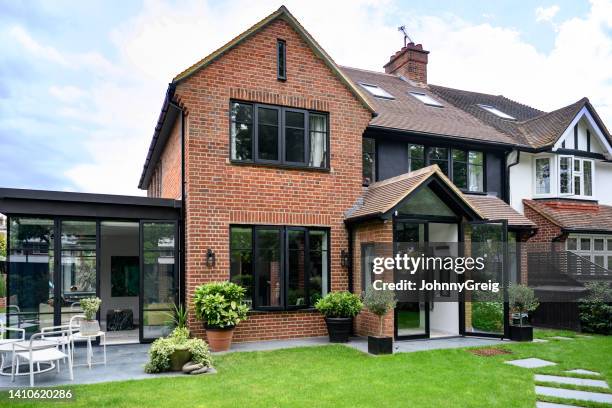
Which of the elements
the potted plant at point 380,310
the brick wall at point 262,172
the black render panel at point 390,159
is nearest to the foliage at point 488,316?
the potted plant at point 380,310

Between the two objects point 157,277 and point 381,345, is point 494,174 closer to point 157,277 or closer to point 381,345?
point 381,345

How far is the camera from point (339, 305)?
10812 mm

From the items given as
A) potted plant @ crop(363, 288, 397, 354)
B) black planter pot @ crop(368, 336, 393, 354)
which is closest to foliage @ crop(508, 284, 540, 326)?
potted plant @ crop(363, 288, 397, 354)

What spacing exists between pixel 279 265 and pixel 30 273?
17.5 ft

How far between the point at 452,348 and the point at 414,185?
142 inches

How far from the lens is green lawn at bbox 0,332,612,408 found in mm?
6457

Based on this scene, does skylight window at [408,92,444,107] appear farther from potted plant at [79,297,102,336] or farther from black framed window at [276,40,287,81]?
potted plant at [79,297,102,336]

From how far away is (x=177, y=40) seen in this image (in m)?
12.7

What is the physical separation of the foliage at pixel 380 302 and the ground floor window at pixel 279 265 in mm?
1962

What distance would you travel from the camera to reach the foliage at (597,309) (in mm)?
12688

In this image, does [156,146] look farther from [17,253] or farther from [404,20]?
[404,20]

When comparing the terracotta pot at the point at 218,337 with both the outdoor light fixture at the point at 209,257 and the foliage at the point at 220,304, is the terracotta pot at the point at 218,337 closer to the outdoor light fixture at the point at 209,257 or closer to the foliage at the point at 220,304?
the foliage at the point at 220,304

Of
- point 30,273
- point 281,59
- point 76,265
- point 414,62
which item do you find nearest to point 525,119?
point 414,62

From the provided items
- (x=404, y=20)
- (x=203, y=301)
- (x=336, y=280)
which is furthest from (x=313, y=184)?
(x=404, y=20)
